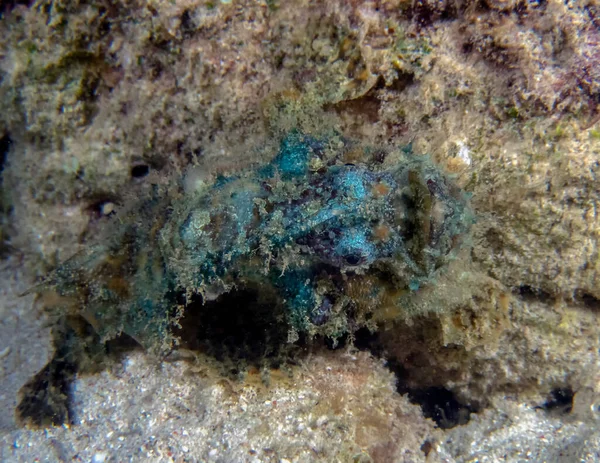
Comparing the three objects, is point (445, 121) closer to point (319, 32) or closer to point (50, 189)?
point (319, 32)

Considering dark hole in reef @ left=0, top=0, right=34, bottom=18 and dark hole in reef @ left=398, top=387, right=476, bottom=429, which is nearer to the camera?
dark hole in reef @ left=0, top=0, right=34, bottom=18

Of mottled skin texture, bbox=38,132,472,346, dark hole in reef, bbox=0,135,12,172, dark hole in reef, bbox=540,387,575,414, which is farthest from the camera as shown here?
dark hole in reef, bbox=0,135,12,172

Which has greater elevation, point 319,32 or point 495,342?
point 319,32

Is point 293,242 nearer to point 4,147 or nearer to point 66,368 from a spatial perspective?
point 66,368

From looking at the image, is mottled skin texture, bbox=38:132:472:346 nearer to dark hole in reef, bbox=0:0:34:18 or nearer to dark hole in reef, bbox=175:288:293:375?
dark hole in reef, bbox=175:288:293:375

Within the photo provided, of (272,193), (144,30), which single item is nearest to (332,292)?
(272,193)

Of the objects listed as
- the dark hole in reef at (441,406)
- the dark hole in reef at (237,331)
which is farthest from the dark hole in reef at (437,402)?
the dark hole in reef at (237,331)

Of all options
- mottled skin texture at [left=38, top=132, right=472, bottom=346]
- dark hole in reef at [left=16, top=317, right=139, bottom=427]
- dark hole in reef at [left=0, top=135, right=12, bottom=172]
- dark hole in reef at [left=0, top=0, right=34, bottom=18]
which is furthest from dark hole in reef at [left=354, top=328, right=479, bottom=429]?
dark hole in reef at [left=0, top=0, right=34, bottom=18]
